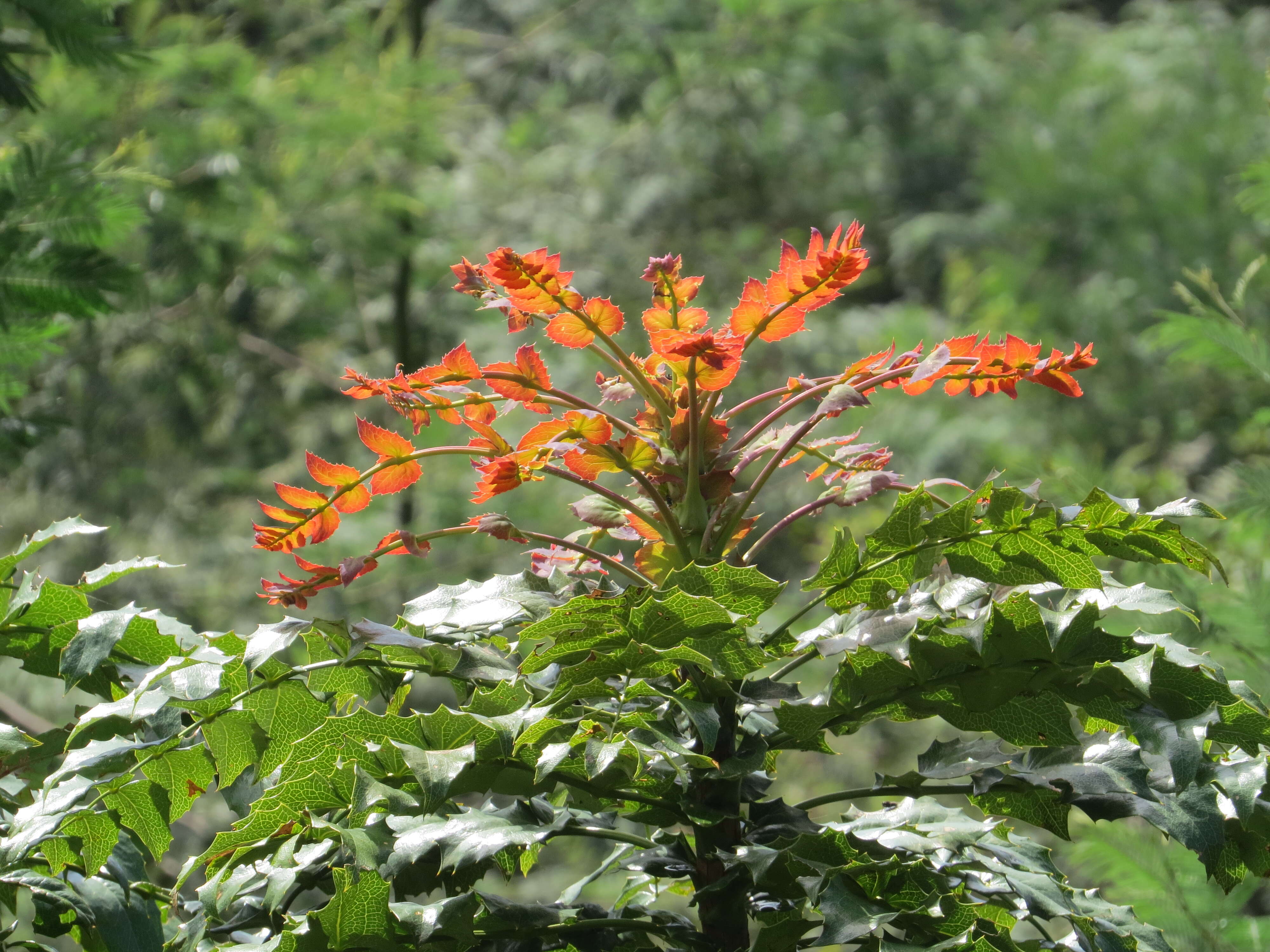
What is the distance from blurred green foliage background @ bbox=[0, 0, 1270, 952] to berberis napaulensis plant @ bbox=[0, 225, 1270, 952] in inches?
18.4

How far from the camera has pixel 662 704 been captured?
598mm

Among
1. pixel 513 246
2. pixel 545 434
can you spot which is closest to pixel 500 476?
pixel 545 434

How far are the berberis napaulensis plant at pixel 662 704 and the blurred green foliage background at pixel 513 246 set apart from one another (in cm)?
47

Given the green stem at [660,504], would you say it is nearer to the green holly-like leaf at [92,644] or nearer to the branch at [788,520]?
the branch at [788,520]

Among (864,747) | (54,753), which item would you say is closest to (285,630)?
(54,753)

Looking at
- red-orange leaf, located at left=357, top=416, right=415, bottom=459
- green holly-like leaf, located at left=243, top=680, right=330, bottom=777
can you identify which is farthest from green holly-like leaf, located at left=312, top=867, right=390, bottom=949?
red-orange leaf, located at left=357, top=416, right=415, bottom=459

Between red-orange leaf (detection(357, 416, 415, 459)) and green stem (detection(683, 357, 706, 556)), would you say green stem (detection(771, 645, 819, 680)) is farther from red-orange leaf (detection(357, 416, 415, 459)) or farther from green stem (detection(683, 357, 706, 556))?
red-orange leaf (detection(357, 416, 415, 459))

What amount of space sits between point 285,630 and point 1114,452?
5083mm

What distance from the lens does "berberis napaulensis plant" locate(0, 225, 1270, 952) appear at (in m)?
0.49

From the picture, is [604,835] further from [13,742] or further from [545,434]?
[13,742]

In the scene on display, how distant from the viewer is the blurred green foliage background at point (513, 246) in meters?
1.18

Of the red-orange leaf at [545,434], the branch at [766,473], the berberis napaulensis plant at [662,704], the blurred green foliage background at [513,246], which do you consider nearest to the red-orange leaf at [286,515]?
the berberis napaulensis plant at [662,704]

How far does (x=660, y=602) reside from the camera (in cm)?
49

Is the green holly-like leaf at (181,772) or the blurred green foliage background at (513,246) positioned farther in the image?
the blurred green foliage background at (513,246)
